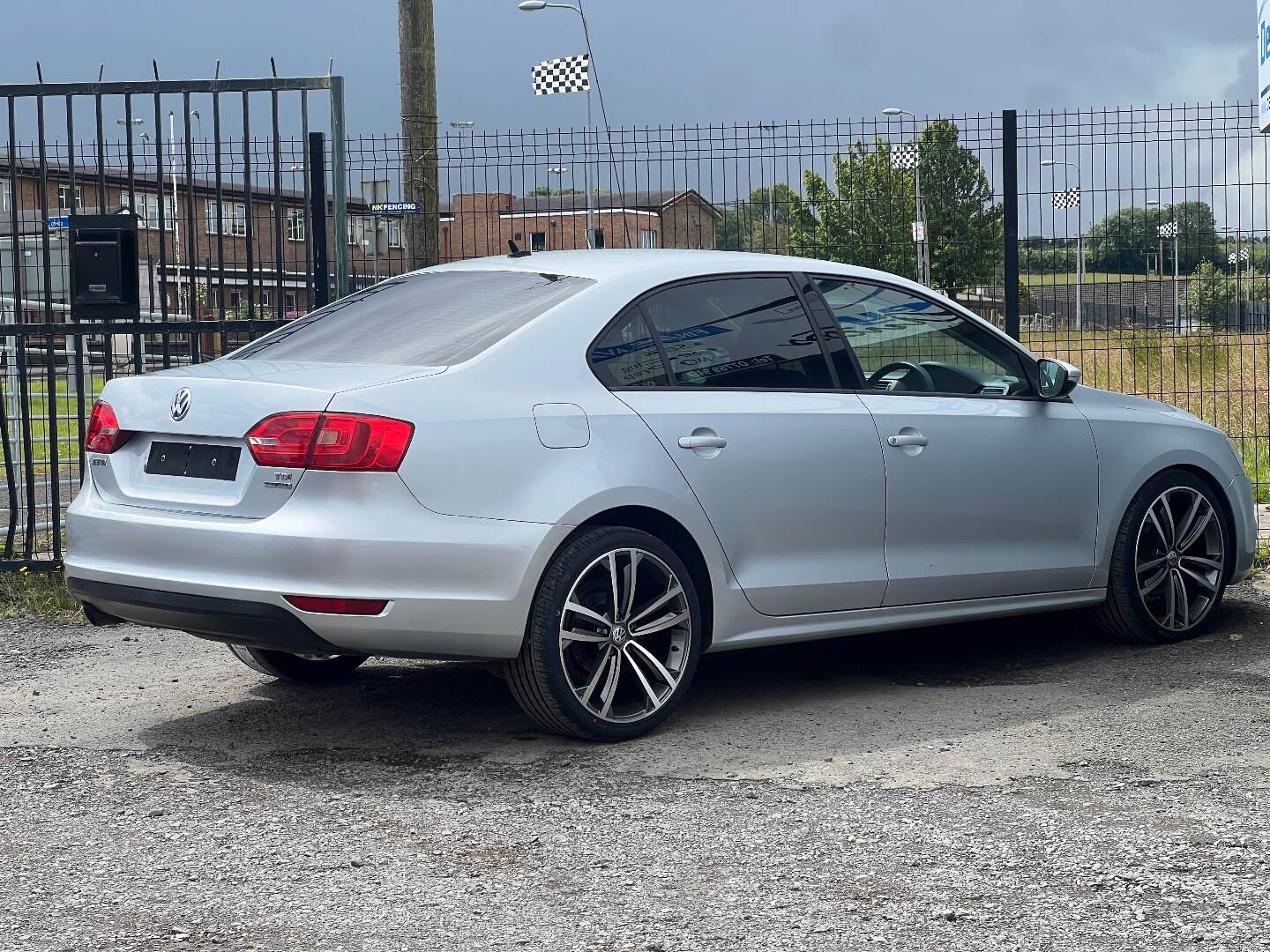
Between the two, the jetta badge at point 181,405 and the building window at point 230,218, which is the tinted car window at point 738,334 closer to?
the jetta badge at point 181,405

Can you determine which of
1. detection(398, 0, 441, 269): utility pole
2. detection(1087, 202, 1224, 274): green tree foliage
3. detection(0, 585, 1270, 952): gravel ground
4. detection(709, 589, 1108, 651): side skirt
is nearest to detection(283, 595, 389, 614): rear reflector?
detection(0, 585, 1270, 952): gravel ground

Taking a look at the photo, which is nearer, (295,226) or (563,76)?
(295,226)

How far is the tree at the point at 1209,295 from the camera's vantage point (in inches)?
414

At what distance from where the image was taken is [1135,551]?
704cm

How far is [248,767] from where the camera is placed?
5.36 m

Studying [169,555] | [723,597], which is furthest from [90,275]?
[723,597]

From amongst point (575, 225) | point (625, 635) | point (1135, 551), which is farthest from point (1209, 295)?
point (625, 635)

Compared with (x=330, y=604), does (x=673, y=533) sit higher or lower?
higher

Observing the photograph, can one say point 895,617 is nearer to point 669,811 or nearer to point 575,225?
point 669,811

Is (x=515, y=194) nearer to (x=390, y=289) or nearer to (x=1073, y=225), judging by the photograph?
(x=1073, y=225)

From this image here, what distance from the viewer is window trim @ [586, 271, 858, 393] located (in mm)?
5656

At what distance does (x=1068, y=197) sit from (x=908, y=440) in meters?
4.58

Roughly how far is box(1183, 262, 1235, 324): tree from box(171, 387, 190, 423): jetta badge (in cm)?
710

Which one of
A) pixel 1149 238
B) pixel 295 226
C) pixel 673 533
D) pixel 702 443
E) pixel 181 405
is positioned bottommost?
pixel 673 533
